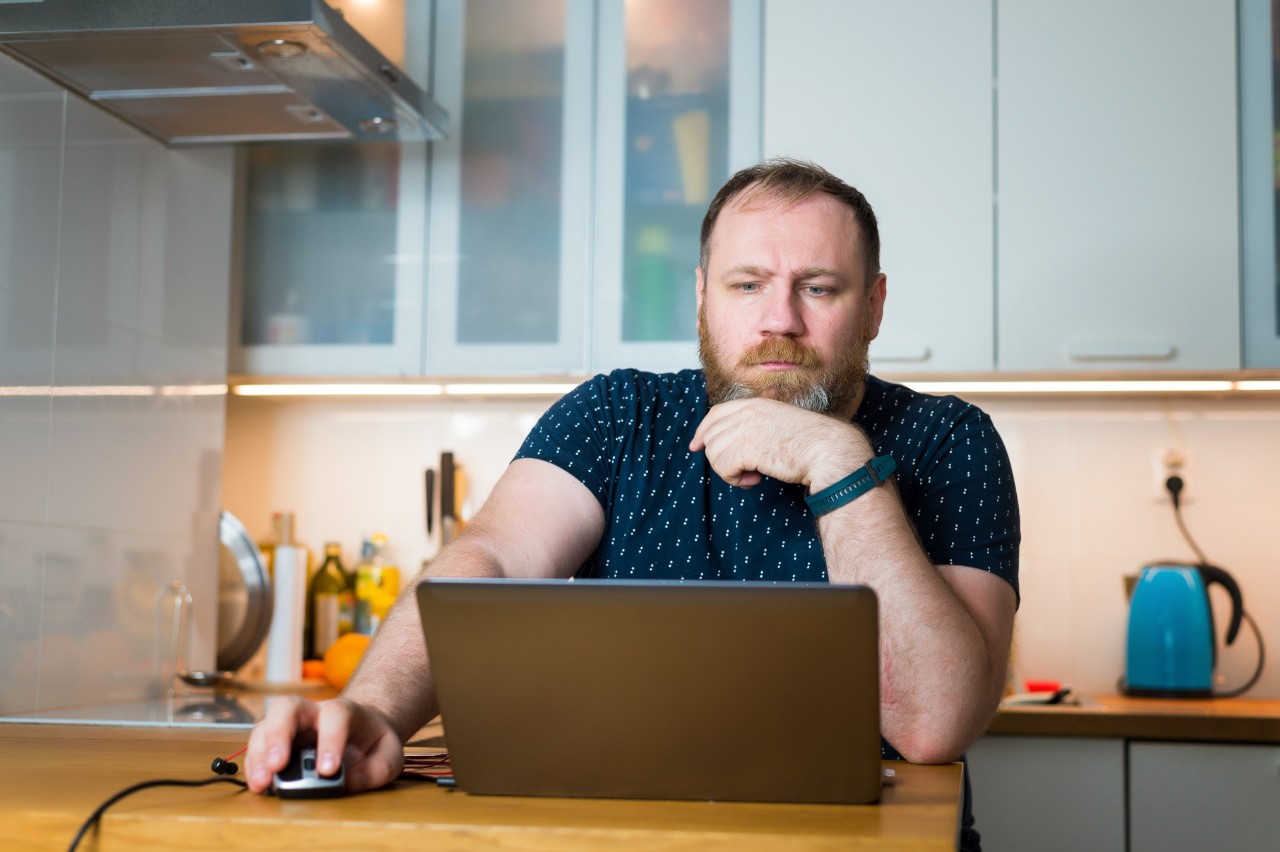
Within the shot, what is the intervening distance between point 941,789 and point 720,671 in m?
0.24

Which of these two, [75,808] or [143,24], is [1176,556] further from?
[75,808]

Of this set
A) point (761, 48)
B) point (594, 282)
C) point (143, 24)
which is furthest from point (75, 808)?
point (761, 48)

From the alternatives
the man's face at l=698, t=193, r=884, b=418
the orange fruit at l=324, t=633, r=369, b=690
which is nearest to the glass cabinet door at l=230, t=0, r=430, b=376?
the orange fruit at l=324, t=633, r=369, b=690

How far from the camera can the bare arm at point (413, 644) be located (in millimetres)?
862

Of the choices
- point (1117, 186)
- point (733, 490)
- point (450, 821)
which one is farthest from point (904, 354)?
point (450, 821)

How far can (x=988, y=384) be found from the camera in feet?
8.18

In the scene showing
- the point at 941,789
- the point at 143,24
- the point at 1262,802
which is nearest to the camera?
the point at 941,789

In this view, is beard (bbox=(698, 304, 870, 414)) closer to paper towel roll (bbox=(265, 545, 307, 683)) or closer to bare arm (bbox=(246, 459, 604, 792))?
bare arm (bbox=(246, 459, 604, 792))

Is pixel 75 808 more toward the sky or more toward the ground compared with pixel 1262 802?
more toward the sky

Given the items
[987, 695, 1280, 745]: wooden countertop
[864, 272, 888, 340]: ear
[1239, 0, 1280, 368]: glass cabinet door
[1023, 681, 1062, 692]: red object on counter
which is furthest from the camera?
[1023, 681, 1062, 692]: red object on counter

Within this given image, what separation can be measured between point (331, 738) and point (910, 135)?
181 cm

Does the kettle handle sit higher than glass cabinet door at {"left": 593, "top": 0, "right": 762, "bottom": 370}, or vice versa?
glass cabinet door at {"left": 593, "top": 0, "right": 762, "bottom": 370}

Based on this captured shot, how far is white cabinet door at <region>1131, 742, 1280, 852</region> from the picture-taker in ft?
6.82

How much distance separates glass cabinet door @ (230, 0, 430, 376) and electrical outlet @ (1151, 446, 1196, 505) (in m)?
1.42
